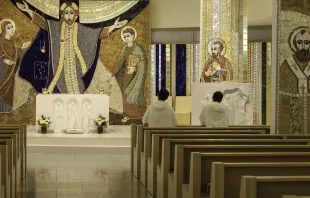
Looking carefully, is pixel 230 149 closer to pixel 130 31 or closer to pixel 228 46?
pixel 228 46

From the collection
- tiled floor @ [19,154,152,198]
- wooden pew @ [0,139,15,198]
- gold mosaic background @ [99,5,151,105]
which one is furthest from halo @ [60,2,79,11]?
wooden pew @ [0,139,15,198]

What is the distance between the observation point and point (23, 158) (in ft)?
29.2

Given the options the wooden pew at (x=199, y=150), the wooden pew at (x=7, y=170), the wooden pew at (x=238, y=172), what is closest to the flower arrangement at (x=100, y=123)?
the wooden pew at (x=7, y=170)

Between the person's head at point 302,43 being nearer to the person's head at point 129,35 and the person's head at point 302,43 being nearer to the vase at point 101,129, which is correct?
the vase at point 101,129

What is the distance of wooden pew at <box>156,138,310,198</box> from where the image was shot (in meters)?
6.61

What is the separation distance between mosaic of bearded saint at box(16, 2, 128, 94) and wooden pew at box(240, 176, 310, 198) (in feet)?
39.1

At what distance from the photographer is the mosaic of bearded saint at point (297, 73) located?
320 inches

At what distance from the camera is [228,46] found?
41.2ft

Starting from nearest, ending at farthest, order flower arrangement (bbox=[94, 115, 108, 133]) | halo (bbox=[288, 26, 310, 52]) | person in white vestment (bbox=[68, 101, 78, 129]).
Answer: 1. halo (bbox=[288, 26, 310, 52])
2. flower arrangement (bbox=[94, 115, 108, 133])
3. person in white vestment (bbox=[68, 101, 78, 129])

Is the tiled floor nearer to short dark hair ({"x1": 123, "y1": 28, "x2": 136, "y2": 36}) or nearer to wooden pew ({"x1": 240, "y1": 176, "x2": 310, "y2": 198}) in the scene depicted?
wooden pew ({"x1": 240, "y1": 176, "x2": 310, "y2": 198})

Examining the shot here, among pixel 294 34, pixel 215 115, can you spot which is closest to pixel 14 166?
pixel 215 115

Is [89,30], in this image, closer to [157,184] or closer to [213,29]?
[213,29]

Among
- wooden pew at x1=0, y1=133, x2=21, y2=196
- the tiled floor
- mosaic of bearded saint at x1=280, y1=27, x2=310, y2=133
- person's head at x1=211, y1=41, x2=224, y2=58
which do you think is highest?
person's head at x1=211, y1=41, x2=224, y2=58

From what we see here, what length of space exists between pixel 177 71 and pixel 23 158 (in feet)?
26.6
